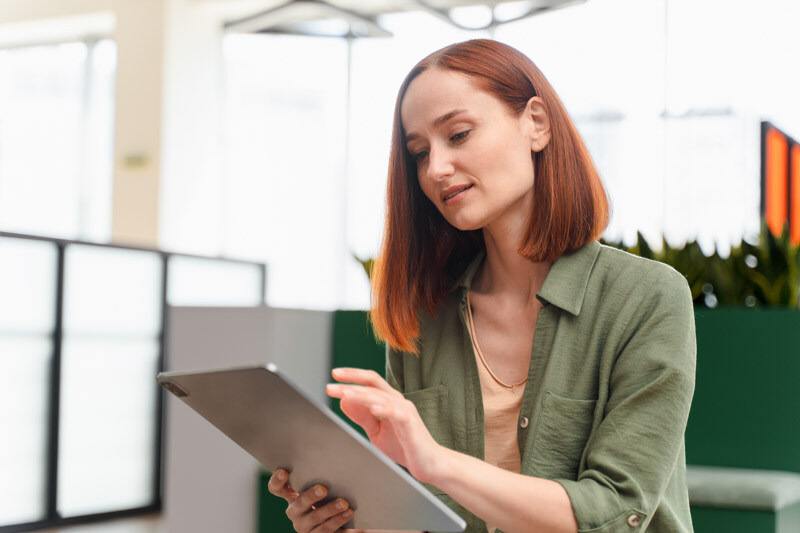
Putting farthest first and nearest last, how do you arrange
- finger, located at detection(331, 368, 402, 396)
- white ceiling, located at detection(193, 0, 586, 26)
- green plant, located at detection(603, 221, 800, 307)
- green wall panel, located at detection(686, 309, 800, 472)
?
white ceiling, located at detection(193, 0, 586, 26) → green plant, located at detection(603, 221, 800, 307) → green wall panel, located at detection(686, 309, 800, 472) → finger, located at detection(331, 368, 402, 396)

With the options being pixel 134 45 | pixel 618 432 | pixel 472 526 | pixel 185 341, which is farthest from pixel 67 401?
pixel 134 45

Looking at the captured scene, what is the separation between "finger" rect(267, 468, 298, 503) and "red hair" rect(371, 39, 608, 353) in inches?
12.6

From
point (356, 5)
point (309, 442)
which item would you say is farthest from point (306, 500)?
point (356, 5)

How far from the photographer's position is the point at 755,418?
8.66 feet

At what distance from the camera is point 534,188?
126 cm

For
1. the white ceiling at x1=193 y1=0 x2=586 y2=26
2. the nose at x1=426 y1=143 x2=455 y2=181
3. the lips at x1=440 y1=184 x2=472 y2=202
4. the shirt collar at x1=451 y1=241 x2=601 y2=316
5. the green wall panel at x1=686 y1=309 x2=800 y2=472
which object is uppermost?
the white ceiling at x1=193 y1=0 x2=586 y2=26

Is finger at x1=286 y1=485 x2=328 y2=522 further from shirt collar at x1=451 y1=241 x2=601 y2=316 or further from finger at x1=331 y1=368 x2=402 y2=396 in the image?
shirt collar at x1=451 y1=241 x2=601 y2=316

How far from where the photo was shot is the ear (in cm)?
122

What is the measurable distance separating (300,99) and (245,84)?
567 millimetres

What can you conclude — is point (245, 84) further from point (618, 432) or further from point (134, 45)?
point (618, 432)

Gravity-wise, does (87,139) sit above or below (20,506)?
above

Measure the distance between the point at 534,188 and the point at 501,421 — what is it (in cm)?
34

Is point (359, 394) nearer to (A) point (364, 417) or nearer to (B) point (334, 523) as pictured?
(A) point (364, 417)

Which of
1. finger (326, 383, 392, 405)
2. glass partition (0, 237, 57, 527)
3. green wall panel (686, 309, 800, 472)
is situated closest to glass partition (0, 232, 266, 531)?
glass partition (0, 237, 57, 527)
